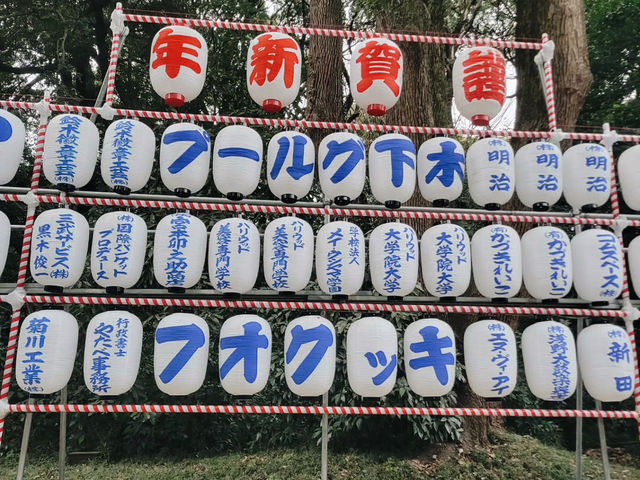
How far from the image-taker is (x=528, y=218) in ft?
11.4

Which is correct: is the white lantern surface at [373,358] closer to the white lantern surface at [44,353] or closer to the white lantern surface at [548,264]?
the white lantern surface at [548,264]

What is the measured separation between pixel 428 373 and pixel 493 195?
1552 mm

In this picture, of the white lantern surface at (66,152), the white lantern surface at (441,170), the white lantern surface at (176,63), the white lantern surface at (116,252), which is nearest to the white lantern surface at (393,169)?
the white lantern surface at (441,170)

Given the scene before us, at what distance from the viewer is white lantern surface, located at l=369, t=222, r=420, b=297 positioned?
321 cm

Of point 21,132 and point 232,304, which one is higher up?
point 21,132

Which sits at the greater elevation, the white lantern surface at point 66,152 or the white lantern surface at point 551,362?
the white lantern surface at point 66,152

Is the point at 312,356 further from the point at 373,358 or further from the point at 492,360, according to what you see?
the point at 492,360

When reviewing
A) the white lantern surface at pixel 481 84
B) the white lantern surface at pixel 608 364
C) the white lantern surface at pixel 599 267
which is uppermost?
the white lantern surface at pixel 481 84

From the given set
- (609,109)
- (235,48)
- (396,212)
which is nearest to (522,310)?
(396,212)

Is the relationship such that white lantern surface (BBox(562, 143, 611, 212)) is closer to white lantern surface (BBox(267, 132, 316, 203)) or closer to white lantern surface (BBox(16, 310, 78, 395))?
white lantern surface (BBox(267, 132, 316, 203))

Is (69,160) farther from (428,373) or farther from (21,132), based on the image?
(428,373)

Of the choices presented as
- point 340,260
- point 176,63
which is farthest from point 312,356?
point 176,63

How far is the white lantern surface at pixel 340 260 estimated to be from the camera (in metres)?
3.17

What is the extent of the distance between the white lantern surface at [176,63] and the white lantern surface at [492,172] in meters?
2.50
